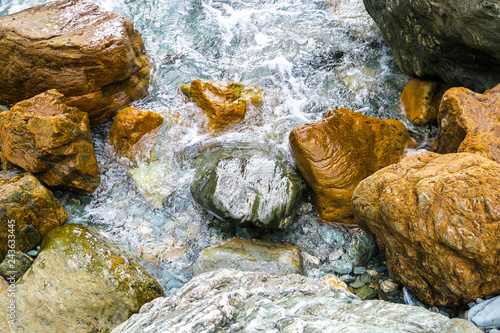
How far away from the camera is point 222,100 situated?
18.1 ft

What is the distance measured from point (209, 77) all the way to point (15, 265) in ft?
13.4

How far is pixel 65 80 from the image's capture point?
17.0 ft

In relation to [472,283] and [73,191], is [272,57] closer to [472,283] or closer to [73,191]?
[73,191]

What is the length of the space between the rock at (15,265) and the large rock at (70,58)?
2.37 m

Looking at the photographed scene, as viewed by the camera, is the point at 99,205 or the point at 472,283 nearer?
the point at 472,283

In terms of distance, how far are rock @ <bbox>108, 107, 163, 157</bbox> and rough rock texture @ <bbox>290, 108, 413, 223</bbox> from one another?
2.25 meters

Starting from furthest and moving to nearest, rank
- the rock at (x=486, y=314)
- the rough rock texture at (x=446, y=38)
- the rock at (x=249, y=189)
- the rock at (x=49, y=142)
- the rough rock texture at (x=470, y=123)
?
the rock at (x=49, y=142)
the rock at (x=249, y=189)
the rough rock texture at (x=446, y=38)
the rough rock texture at (x=470, y=123)
the rock at (x=486, y=314)

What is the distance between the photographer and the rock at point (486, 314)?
8.05ft

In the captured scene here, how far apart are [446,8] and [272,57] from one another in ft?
10.6

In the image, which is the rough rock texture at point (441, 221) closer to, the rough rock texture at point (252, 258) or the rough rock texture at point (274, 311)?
the rough rock texture at point (274, 311)

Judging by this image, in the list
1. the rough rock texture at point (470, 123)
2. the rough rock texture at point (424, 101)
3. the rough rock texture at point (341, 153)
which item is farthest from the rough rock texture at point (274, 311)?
the rough rock texture at point (424, 101)

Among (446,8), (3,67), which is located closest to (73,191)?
(3,67)

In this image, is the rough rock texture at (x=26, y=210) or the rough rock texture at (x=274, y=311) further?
the rough rock texture at (x=26, y=210)

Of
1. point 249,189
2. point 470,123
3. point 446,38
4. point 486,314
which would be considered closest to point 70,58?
point 249,189
